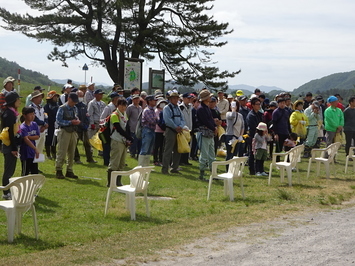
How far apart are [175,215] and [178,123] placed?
5.10 meters

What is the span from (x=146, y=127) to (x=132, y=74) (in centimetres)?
760

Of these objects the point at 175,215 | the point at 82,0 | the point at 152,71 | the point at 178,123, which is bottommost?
the point at 175,215

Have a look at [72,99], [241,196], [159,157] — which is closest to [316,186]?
[241,196]

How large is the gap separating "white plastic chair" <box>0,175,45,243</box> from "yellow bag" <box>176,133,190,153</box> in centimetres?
697

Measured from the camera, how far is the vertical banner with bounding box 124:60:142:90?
71.4ft

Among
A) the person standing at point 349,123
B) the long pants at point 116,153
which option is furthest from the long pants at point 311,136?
the long pants at point 116,153

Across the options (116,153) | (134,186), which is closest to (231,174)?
(116,153)

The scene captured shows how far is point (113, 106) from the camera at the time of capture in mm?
15398

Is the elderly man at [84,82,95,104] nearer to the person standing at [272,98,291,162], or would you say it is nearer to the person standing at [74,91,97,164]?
the person standing at [74,91,97,164]

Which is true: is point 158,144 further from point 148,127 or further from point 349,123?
point 349,123

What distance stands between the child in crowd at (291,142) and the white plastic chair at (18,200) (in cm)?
935

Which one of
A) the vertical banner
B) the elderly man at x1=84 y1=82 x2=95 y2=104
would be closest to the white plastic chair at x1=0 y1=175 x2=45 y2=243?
the elderly man at x1=84 y1=82 x2=95 y2=104

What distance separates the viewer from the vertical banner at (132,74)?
21.8 metres

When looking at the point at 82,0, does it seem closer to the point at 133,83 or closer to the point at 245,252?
the point at 133,83
